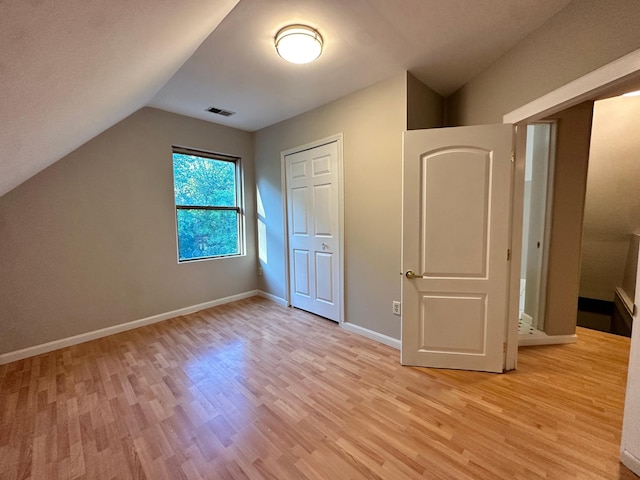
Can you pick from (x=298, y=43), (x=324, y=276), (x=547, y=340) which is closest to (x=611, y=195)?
(x=547, y=340)

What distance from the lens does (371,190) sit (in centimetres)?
269

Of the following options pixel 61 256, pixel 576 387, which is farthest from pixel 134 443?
pixel 576 387

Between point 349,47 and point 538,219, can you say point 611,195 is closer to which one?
point 538,219

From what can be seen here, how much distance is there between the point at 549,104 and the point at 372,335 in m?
2.37

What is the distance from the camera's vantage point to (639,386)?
133 cm

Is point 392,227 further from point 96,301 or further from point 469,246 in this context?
point 96,301

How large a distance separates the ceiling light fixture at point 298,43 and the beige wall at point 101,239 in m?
2.15

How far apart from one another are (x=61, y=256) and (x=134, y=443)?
85.9 inches

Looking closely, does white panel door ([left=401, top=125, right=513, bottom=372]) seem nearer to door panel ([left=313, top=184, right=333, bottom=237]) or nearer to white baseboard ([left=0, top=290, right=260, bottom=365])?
door panel ([left=313, top=184, right=333, bottom=237])

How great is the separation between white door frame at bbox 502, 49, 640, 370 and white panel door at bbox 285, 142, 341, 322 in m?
1.66

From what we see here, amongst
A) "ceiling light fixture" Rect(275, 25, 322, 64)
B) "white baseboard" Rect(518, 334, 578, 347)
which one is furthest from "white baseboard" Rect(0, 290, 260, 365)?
"white baseboard" Rect(518, 334, 578, 347)

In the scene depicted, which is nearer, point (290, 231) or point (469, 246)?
point (469, 246)

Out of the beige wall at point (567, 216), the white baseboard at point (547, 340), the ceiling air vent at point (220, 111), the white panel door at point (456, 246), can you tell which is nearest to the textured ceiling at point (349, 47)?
the ceiling air vent at point (220, 111)

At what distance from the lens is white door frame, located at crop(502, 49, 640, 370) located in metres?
1.30
